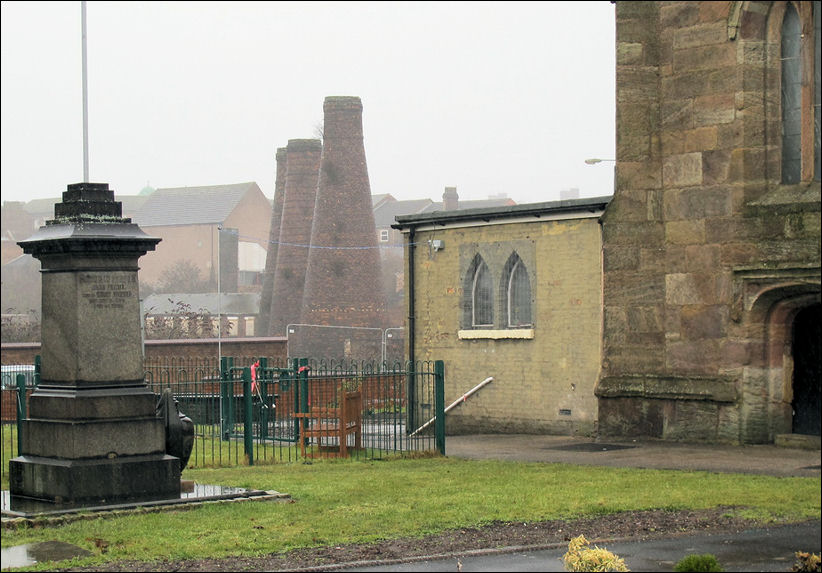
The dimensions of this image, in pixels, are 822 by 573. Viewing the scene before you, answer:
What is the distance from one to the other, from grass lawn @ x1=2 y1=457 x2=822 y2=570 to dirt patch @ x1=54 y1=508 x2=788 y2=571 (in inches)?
9.1

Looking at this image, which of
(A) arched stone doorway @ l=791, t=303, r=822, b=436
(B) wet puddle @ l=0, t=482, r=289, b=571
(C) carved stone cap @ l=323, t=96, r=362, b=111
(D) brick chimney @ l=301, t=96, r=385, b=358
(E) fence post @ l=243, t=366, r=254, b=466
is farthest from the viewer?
(D) brick chimney @ l=301, t=96, r=385, b=358

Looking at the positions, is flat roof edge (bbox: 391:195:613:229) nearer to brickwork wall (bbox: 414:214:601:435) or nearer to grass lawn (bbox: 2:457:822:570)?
brickwork wall (bbox: 414:214:601:435)

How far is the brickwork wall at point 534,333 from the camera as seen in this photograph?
23125 mm

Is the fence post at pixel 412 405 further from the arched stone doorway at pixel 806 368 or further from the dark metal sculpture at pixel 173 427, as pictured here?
the dark metal sculpture at pixel 173 427

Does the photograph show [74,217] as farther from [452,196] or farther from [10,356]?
[452,196]

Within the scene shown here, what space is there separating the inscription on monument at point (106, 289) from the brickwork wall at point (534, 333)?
38.9 feet

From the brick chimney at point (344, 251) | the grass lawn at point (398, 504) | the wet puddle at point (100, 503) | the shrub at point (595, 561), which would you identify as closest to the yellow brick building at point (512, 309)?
the grass lawn at point (398, 504)

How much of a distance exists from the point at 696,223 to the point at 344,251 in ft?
138

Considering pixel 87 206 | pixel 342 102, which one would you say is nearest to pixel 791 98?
pixel 87 206

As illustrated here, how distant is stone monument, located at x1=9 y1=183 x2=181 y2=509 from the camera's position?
12617 mm

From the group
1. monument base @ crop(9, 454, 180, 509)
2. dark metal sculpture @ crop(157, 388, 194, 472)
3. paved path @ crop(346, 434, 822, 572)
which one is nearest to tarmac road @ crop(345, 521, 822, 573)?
paved path @ crop(346, 434, 822, 572)

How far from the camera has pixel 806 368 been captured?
2009cm

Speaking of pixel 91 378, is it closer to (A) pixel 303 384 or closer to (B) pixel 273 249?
(A) pixel 303 384

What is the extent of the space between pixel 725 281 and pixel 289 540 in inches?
468
